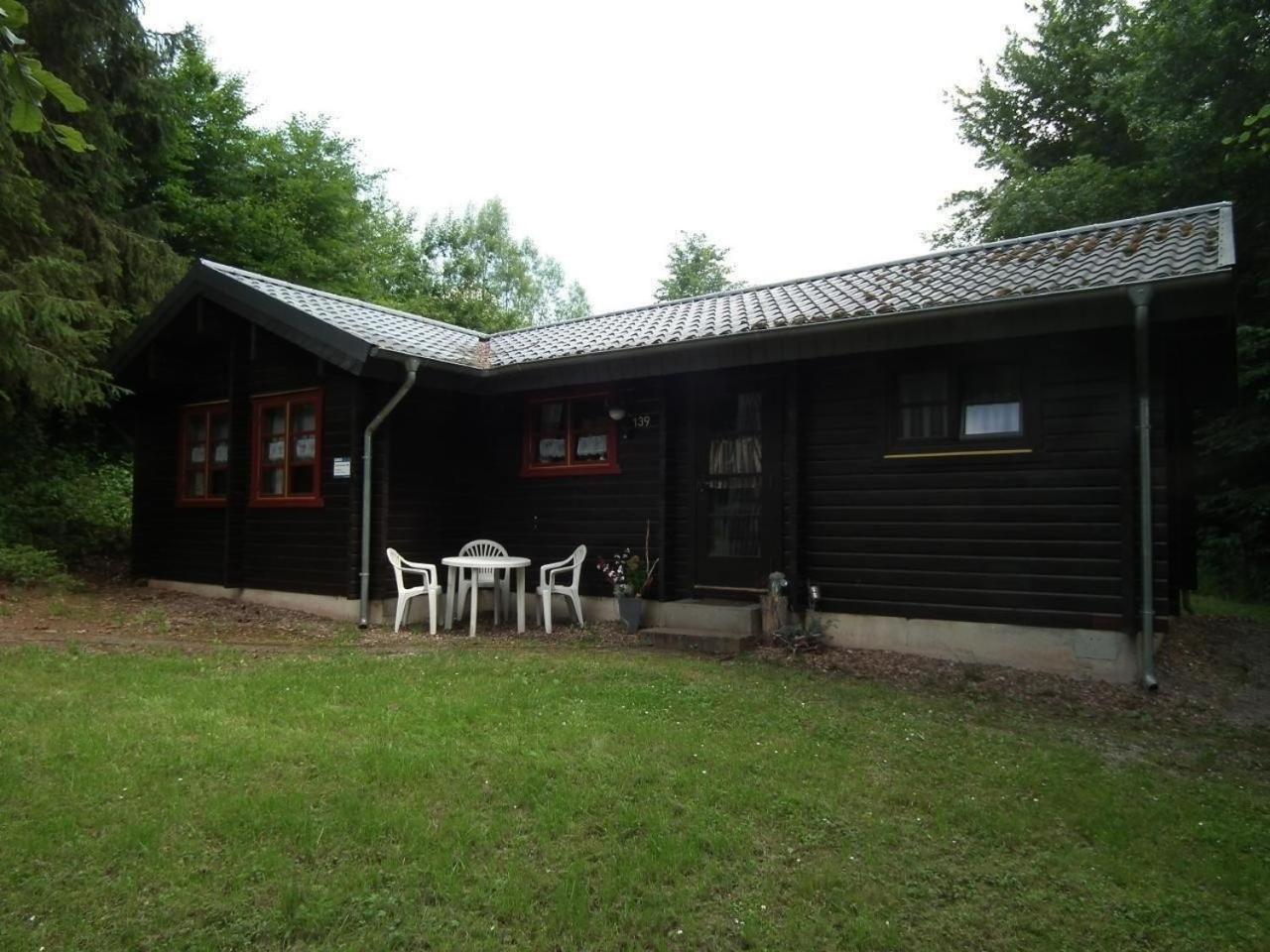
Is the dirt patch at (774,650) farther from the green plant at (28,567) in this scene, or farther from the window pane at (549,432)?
the window pane at (549,432)

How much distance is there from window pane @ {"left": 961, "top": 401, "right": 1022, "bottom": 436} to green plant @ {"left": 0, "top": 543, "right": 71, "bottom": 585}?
384 inches

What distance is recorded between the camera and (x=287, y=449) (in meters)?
9.16

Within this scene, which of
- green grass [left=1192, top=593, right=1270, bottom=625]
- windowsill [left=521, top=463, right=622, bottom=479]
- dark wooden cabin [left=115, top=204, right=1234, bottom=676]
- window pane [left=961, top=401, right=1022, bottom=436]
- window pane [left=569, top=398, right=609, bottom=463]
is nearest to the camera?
dark wooden cabin [left=115, top=204, right=1234, bottom=676]

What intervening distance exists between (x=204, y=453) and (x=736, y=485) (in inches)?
264

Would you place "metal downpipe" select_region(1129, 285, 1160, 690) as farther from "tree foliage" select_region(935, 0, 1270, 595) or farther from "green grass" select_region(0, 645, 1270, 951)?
"tree foliage" select_region(935, 0, 1270, 595)

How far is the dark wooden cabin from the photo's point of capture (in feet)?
19.6

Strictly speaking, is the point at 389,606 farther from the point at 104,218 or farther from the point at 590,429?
the point at 104,218

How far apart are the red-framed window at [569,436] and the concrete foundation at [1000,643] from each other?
2878 millimetres

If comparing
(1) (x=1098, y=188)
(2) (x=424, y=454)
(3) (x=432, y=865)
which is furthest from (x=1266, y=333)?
(3) (x=432, y=865)

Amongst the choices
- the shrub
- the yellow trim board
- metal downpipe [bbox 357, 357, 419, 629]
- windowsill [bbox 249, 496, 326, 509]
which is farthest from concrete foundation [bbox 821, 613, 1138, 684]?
the shrub

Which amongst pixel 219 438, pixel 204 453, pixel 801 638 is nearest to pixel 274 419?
pixel 219 438

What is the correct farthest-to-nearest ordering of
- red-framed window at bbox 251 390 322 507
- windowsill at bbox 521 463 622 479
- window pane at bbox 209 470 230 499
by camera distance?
1. window pane at bbox 209 470 230 499
2. red-framed window at bbox 251 390 322 507
3. windowsill at bbox 521 463 622 479

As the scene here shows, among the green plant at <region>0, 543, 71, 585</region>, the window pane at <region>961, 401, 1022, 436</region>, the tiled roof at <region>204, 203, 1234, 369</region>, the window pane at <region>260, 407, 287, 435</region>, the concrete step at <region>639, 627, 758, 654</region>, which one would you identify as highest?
the tiled roof at <region>204, 203, 1234, 369</region>

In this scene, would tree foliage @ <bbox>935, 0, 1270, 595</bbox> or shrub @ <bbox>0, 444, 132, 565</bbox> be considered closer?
shrub @ <bbox>0, 444, 132, 565</bbox>
